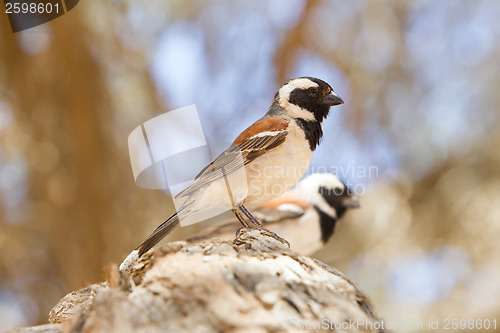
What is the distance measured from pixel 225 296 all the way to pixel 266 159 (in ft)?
3.56

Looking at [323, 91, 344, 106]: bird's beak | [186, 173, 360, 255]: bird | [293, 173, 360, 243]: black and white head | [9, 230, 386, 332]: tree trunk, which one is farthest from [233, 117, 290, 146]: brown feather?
[293, 173, 360, 243]: black and white head

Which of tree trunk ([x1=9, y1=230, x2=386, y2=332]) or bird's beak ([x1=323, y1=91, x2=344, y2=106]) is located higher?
bird's beak ([x1=323, y1=91, x2=344, y2=106])

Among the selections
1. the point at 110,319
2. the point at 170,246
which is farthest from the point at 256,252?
the point at 110,319

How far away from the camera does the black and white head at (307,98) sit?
242 cm

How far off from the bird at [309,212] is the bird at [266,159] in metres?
1.16

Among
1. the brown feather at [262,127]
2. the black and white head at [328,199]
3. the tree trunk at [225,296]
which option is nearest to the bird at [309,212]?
the black and white head at [328,199]

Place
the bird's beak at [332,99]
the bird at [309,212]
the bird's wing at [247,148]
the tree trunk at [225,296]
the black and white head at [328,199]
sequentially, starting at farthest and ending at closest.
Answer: the black and white head at [328,199] → the bird at [309,212] → the bird's beak at [332,99] → the bird's wing at [247,148] → the tree trunk at [225,296]

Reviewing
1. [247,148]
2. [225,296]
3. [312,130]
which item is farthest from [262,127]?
[225,296]

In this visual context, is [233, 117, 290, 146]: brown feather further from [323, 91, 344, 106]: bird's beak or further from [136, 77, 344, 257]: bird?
[323, 91, 344, 106]: bird's beak

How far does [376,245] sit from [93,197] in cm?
308

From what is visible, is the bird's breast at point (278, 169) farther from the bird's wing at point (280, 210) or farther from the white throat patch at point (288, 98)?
the bird's wing at point (280, 210)

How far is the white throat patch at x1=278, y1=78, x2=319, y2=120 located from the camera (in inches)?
96.6

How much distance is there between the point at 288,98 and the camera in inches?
100

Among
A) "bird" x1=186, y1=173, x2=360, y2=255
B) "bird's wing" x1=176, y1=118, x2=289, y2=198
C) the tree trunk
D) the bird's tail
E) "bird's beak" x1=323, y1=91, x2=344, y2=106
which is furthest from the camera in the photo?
"bird" x1=186, y1=173, x2=360, y2=255
